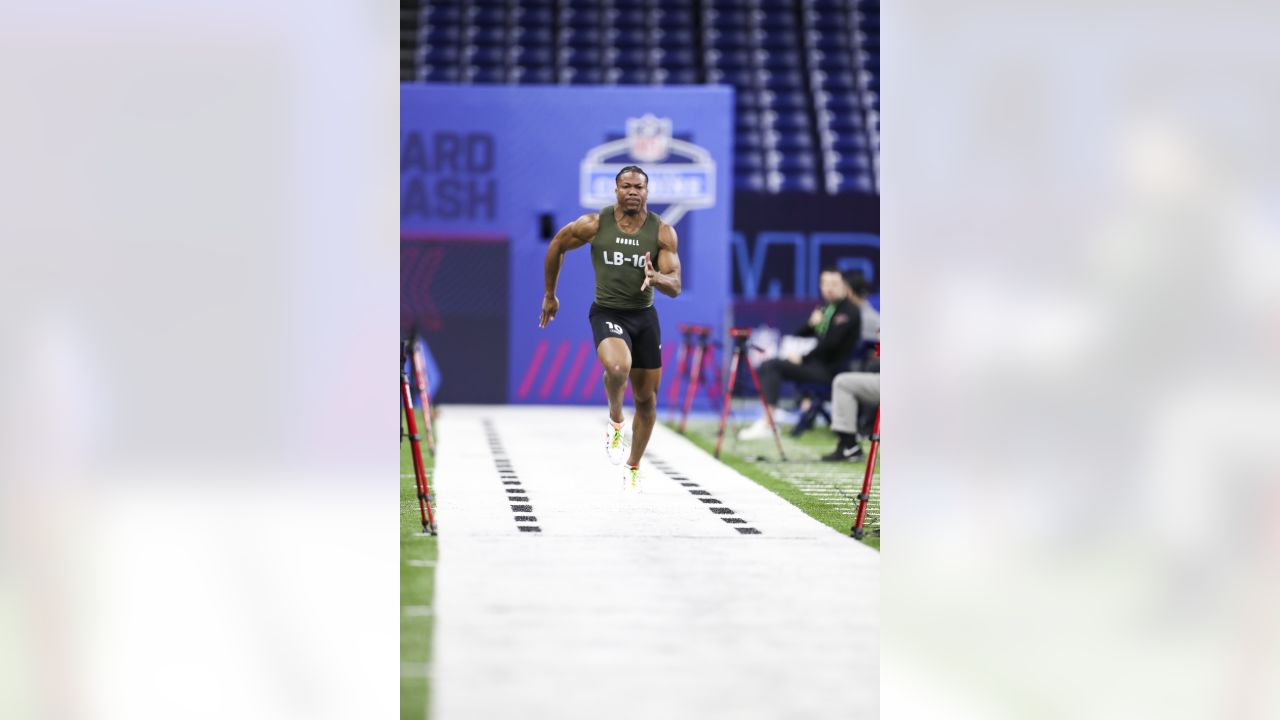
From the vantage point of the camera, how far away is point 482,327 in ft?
48.8

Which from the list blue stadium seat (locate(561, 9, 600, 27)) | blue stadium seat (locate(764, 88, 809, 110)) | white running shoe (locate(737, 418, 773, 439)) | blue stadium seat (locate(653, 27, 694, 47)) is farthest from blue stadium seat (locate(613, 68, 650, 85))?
white running shoe (locate(737, 418, 773, 439))

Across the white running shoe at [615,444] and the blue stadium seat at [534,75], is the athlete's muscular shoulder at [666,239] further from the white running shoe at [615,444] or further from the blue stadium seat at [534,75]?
the blue stadium seat at [534,75]

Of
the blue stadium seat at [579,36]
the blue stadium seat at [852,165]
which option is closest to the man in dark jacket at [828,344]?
the blue stadium seat at [852,165]

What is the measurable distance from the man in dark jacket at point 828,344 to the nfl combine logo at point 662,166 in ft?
12.3

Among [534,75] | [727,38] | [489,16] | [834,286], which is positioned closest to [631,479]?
[834,286]

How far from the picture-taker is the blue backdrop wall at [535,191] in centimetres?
1489

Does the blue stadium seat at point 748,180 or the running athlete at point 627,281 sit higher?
the blue stadium seat at point 748,180

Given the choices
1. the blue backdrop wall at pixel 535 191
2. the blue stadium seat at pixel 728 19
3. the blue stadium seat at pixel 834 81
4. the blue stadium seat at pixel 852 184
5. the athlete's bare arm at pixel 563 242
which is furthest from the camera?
the blue stadium seat at pixel 728 19

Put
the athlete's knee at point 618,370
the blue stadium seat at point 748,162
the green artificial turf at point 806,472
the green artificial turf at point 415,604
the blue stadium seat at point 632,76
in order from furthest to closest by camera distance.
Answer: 1. the blue stadium seat at point 632,76
2. the blue stadium seat at point 748,162
3. the athlete's knee at point 618,370
4. the green artificial turf at point 806,472
5. the green artificial turf at point 415,604
